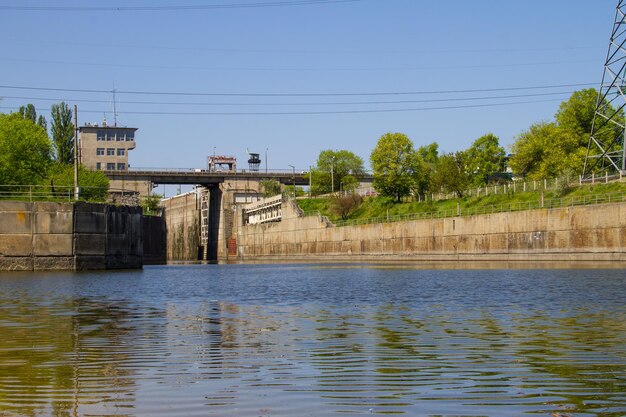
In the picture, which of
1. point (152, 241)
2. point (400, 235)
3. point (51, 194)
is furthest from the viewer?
point (152, 241)

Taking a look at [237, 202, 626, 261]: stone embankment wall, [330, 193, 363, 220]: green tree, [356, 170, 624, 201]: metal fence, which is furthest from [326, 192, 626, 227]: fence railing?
[330, 193, 363, 220]: green tree

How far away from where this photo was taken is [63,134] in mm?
140000

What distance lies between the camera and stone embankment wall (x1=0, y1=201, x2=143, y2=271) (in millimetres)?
57906

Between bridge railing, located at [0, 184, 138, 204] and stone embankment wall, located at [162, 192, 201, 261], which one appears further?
stone embankment wall, located at [162, 192, 201, 261]

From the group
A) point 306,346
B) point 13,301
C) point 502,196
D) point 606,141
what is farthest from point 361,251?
point 306,346

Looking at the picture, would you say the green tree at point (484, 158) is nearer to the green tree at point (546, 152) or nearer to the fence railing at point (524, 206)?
the green tree at point (546, 152)

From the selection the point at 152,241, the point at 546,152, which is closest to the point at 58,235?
the point at 152,241

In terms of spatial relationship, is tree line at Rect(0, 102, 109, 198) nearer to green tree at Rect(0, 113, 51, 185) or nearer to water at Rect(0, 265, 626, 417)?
green tree at Rect(0, 113, 51, 185)

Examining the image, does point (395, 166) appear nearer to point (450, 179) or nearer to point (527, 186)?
point (450, 179)

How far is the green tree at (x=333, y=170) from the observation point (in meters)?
168

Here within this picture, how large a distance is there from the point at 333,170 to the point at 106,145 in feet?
190

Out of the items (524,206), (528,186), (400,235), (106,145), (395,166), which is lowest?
(400,235)

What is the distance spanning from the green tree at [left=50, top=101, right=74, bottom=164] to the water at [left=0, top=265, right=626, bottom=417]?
108m

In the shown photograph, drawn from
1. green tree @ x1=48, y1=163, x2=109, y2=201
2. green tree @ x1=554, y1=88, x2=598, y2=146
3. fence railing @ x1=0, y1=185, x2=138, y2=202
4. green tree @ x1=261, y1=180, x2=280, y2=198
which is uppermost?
green tree @ x1=554, y1=88, x2=598, y2=146
